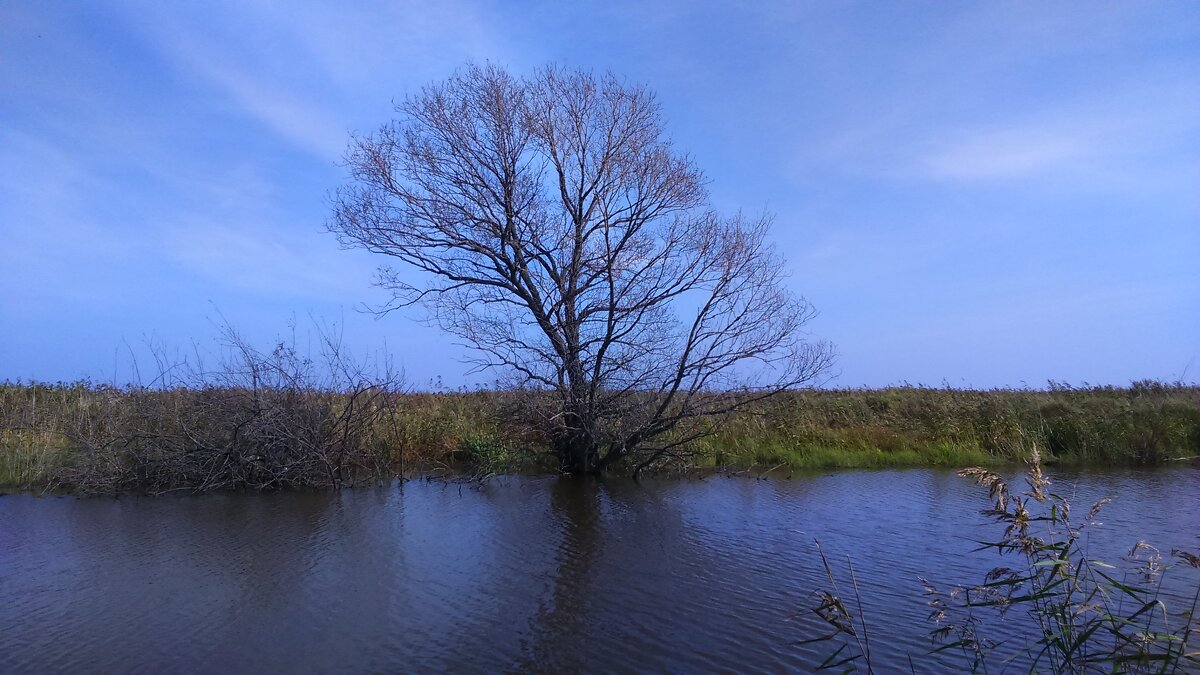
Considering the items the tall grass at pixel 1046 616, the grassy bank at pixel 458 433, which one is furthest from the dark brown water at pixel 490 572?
the grassy bank at pixel 458 433

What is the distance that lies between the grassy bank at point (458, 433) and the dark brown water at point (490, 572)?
105 cm

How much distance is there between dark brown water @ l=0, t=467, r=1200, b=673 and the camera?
6.12 m

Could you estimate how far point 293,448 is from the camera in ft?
45.9

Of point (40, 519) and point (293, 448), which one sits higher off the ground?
point (293, 448)

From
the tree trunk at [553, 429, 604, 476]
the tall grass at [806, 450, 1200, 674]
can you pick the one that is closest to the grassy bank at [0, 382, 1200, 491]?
the tree trunk at [553, 429, 604, 476]

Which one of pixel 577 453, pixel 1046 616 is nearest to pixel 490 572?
pixel 1046 616

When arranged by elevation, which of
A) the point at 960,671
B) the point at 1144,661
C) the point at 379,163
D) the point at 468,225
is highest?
the point at 379,163

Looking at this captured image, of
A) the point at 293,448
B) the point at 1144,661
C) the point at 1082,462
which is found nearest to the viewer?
the point at 1144,661

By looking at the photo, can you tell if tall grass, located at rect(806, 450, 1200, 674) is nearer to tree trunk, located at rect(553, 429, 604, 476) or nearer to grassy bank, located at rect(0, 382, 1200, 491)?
tree trunk, located at rect(553, 429, 604, 476)

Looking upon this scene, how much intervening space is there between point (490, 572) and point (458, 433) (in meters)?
9.23

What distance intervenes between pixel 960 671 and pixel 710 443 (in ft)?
38.1

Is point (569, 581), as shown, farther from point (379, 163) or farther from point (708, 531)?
point (379, 163)

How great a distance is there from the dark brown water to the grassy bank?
105cm

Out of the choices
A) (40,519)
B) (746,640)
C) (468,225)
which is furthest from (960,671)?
(40,519)
